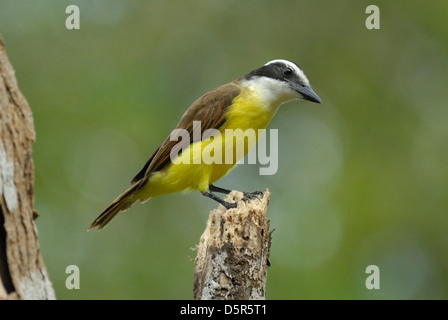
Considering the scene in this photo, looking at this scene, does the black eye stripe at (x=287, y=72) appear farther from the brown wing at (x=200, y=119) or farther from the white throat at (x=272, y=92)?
the brown wing at (x=200, y=119)

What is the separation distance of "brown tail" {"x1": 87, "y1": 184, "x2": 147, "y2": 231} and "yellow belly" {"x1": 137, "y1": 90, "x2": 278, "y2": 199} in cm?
20

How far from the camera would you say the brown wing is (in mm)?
6609

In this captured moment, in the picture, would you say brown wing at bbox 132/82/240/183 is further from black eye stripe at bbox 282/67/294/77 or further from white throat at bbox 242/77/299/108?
black eye stripe at bbox 282/67/294/77

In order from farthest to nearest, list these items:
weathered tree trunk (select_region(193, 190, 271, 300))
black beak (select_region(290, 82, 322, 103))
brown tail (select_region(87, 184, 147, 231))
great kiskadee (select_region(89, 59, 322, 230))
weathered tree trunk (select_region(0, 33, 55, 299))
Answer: black beak (select_region(290, 82, 322, 103)) < great kiskadee (select_region(89, 59, 322, 230)) < brown tail (select_region(87, 184, 147, 231)) < weathered tree trunk (select_region(193, 190, 271, 300)) < weathered tree trunk (select_region(0, 33, 55, 299))

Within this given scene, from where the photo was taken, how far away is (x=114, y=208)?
657 cm

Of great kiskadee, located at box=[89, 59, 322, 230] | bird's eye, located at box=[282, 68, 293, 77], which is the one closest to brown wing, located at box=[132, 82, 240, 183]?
great kiskadee, located at box=[89, 59, 322, 230]

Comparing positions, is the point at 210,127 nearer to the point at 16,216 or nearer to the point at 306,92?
the point at 306,92

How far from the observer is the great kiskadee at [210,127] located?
21.6 feet

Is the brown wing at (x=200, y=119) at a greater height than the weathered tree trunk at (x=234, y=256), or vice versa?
the brown wing at (x=200, y=119)

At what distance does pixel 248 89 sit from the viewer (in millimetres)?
6895

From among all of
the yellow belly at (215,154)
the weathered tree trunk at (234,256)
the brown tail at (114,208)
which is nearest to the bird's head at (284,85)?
the yellow belly at (215,154)


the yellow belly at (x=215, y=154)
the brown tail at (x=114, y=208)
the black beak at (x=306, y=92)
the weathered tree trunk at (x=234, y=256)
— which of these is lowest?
the weathered tree trunk at (x=234, y=256)
